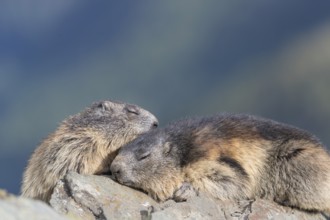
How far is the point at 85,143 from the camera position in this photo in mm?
10836

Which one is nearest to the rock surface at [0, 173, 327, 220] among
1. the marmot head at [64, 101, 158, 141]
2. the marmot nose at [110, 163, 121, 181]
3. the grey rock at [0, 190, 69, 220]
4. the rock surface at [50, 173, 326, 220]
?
the rock surface at [50, 173, 326, 220]

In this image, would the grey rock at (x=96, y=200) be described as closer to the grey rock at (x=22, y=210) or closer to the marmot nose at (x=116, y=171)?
the marmot nose at (x=116, y=171)

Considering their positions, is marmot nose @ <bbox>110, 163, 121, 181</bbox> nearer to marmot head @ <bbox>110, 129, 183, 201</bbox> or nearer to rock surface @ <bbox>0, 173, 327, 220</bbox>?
marmot head @ <bbox>110, 129, 183, 201</bbox>

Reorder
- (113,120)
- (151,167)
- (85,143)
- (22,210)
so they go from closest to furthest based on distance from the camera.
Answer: (22,210) < (151,167) < (85,143) < (113,120)

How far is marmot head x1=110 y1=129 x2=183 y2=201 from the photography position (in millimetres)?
9930

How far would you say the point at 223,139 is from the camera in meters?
10.4

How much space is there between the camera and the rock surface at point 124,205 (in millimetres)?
9195

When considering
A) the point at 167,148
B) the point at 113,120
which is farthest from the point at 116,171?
the point at 113,120

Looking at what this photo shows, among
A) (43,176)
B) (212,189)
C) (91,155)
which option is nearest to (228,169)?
(212,189)

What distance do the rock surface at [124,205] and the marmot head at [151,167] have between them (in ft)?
0.53

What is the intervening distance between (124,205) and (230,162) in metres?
1.93

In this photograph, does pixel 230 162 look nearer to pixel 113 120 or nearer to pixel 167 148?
pixel 167 148

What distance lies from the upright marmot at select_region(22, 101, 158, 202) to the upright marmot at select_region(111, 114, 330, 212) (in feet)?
2.39

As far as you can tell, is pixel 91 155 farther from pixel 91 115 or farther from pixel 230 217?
pixel 230 217
